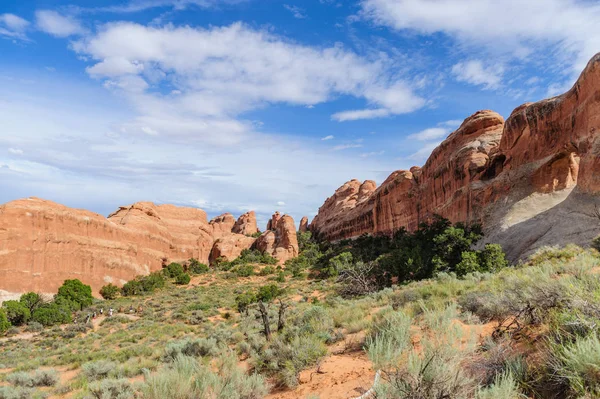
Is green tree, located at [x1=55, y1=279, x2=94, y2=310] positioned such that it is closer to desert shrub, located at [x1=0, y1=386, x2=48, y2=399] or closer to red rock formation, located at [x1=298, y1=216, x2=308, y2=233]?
desert shrub, located at [x1=0, y1=386, x2=48, y2=399]

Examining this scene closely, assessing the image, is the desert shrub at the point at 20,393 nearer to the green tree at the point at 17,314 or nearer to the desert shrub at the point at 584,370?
the desert shrub at the point at 584,370

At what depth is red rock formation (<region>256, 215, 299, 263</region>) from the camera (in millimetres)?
53744

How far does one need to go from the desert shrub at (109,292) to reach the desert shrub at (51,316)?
1016 cm

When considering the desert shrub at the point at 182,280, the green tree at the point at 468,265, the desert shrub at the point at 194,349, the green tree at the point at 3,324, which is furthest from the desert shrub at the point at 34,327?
the green tree at the point at 468,265

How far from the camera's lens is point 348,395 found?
518cm

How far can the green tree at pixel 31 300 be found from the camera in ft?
96.7

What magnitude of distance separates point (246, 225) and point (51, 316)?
53.6 m

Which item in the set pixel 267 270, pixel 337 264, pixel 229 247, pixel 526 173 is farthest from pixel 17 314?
pixel 526 173

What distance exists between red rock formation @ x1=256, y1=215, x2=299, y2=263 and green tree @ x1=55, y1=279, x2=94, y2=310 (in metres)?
25.6

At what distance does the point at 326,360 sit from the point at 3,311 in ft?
98.7

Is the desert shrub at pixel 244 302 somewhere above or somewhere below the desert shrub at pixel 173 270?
below

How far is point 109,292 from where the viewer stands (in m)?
37.5

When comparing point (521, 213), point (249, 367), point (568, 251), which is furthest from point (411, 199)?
point (249, 367)

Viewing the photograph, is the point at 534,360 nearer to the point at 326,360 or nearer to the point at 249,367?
the point at 326,360
